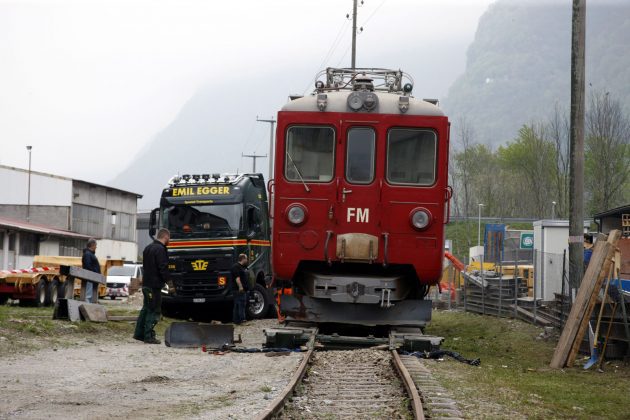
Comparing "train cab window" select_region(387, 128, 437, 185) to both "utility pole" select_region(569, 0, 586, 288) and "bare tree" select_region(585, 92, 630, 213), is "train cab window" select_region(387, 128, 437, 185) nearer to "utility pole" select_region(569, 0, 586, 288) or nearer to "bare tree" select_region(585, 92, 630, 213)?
"utility pole" select_region(569, 0, 586, 288)

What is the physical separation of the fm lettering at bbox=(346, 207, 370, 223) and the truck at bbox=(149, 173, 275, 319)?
860 cm

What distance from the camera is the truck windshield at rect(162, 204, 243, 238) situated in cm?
2394

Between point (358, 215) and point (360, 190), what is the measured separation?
40 centimetres

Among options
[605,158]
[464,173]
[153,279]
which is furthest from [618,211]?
[464,173]

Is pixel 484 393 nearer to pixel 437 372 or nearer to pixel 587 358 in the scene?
pixel 437 372

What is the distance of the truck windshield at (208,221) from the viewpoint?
23938 millimetres

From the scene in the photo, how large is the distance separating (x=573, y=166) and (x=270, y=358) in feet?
24.2

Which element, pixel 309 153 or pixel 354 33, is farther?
pixel 354 33

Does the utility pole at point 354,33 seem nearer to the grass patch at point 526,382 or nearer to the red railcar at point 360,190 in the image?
the grass patch at point 526,382

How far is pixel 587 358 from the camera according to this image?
1630cm

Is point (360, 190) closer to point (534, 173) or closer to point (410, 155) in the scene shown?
point (410, 155)

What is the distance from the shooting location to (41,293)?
94.4ft

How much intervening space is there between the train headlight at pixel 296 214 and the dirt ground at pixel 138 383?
2092 mm

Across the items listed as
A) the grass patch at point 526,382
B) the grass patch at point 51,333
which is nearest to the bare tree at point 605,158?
the grass patch at point 526,382
